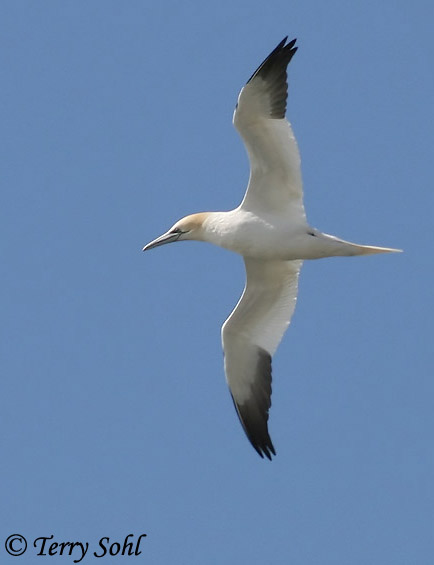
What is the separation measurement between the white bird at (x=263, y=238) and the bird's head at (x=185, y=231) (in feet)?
0.04

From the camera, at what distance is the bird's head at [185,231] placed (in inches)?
666

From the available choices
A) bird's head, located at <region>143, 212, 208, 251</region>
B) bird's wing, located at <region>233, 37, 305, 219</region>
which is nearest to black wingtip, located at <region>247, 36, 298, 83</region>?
bird's wing, located at <region>233, 37, 305, 219</region>

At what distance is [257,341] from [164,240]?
5.13ft

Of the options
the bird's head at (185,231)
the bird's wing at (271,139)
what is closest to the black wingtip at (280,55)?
the bird's wing at (271,139)

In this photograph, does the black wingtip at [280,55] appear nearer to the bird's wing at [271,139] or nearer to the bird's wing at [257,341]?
the bird's wing at [271,139]

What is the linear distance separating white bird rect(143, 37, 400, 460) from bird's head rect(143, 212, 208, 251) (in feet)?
0.04

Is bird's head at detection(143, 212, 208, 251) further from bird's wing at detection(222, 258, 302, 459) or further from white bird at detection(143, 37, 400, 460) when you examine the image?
bird's wing at detection(222, 258, 302, 459)

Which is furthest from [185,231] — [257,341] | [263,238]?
[257,341]

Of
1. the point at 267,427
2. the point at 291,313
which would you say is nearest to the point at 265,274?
the point at 291,313

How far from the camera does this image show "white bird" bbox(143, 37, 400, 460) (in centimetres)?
1583

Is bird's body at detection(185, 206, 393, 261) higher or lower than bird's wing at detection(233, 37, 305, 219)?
lower

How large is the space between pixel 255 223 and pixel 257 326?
159 centimetres

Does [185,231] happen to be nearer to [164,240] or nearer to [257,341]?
[164,240]

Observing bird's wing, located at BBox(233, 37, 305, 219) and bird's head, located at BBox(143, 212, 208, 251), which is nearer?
bird's wing, located at BBox(233, 37, 305, 219)
